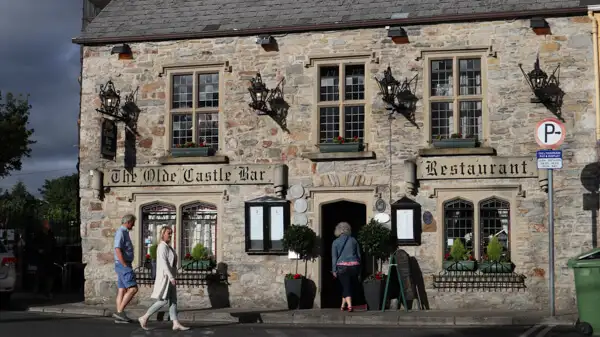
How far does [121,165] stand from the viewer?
19672 millimetres

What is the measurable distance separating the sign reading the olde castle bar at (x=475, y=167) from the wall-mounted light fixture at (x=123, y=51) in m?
6.95

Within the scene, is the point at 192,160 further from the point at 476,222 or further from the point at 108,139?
the point at 476,222

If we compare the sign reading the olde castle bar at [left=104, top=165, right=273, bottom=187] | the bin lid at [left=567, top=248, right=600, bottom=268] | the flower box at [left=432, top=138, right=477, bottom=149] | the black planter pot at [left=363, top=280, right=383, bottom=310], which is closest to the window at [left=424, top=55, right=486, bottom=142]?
the flower box at [left=432, top=138, right=477, bottom=149]

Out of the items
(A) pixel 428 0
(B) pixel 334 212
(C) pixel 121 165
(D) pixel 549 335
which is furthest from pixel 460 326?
(C) pixel 121 165

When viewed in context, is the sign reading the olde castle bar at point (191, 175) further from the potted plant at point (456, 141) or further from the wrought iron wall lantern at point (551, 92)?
the wrought iron wall lantern at point (551, 92)

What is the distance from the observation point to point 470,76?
18016mm

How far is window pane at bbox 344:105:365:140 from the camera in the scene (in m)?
18.5

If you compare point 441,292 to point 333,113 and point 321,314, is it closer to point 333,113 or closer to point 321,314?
point 321,314

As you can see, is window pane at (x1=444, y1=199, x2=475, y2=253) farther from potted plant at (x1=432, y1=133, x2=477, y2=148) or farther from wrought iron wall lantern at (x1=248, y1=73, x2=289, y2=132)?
wrought iron wall lantern at (x1=248, y1=73, x2=289, y2=132)

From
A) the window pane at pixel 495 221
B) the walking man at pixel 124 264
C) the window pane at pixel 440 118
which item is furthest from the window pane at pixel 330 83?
the walking man at pixel 124 264

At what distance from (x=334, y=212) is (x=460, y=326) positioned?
4.99 m

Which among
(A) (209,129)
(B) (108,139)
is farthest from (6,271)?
(A) (209,129)

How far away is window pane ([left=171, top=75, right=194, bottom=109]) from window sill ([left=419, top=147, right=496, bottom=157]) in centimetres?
535

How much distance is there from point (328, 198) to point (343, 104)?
1.99m
